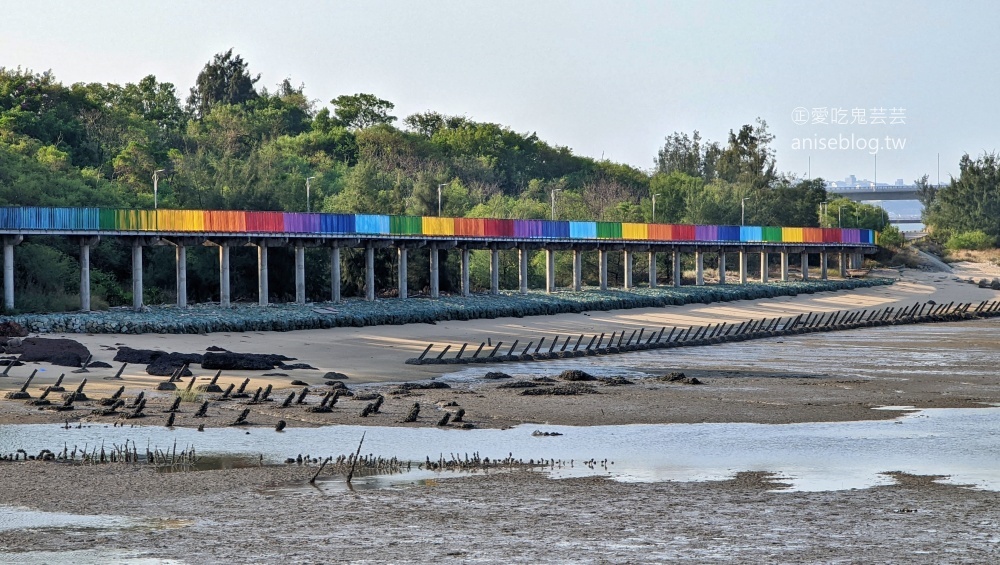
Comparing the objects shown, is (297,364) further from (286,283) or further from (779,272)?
(779,272)

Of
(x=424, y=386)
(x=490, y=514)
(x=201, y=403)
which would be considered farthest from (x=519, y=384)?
(x=490, y=514)

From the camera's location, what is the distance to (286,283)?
7275cm

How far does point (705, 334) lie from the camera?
57.9m

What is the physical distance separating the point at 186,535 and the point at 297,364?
23328mm

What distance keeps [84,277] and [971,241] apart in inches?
3925

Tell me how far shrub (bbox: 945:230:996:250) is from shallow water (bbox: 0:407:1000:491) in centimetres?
10649

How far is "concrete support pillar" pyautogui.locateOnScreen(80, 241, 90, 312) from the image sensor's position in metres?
53.2

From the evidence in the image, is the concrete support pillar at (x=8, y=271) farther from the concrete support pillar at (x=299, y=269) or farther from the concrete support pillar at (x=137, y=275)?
the concrete support pillar at (x=299, y=269)

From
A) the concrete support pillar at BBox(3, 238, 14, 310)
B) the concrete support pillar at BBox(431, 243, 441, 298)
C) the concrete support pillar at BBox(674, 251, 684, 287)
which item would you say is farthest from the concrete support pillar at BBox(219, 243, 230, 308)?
the concrete support pillar at BBox(674, 251, 684, 287)

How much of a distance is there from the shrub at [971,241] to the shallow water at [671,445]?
106m

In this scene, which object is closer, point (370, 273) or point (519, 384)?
point (519, 384)

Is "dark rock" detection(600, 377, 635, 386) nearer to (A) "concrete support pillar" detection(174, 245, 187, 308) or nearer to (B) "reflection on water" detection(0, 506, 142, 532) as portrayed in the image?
(B) "reflection on water" detection(0, 506, 142, 532)

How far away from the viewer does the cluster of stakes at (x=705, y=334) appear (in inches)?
1807

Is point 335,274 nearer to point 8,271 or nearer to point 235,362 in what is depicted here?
point 8,271
